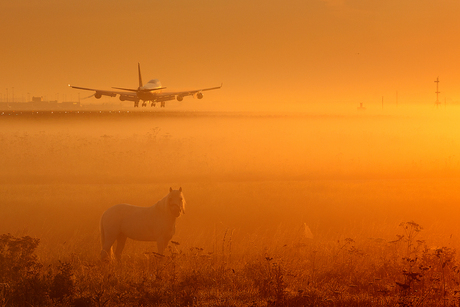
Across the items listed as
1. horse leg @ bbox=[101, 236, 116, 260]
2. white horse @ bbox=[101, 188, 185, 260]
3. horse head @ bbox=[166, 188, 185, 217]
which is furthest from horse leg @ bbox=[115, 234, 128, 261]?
horse head @ bbox=[166, 188, 185, 217]

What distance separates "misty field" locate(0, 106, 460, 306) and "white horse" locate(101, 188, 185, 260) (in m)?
0.71

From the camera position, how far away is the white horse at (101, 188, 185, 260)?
617 inches

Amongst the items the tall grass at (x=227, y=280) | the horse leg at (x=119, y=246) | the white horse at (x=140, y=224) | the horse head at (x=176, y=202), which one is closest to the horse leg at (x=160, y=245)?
the white horse at (x=140, y=224)

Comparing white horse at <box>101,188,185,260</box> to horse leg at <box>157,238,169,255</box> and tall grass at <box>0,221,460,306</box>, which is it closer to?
horse leg at <box>157,238,169,255</box>

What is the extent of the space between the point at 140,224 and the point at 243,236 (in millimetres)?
9458

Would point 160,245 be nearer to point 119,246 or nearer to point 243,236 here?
point 119,246

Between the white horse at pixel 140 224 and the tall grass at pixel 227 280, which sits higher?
the white horse at pixel 140 224

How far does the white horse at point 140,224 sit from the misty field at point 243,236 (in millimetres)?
709

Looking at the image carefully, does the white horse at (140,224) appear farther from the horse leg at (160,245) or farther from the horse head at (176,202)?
the horse head at (176,202)

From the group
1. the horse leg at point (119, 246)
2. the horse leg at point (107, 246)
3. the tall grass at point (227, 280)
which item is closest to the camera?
the tall grass at point (227, 280)

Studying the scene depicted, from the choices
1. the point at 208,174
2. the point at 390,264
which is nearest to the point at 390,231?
the point at 390,264

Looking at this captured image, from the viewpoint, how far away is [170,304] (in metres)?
12.3

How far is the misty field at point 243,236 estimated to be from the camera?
12781 millimetres

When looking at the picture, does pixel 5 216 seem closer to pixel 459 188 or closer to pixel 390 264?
pixel 390 264
